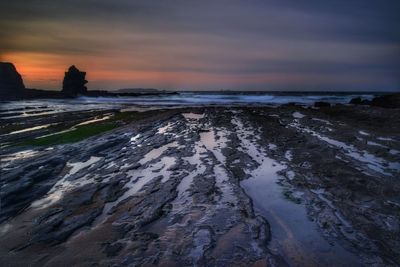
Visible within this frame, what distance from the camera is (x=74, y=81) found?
13775cm

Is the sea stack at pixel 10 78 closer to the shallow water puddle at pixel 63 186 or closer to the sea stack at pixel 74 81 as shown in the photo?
the sea stack at pixel 74 81

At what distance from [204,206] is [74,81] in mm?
141041

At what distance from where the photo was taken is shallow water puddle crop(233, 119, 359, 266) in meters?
5.53

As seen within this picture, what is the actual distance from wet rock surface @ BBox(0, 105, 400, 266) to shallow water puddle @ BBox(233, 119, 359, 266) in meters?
0.02

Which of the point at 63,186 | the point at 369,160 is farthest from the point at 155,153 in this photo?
the point at 369,160

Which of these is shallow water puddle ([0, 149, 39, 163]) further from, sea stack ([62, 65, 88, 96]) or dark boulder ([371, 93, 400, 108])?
sea stack ([62, 65, 88, 96])

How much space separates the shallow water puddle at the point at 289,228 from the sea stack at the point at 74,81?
13521 centimetres

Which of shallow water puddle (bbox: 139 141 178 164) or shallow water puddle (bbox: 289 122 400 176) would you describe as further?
shallow water puddle (bbox: 139 141 178 164)

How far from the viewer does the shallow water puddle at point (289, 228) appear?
18.1 ft

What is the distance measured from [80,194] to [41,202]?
3.11 feet

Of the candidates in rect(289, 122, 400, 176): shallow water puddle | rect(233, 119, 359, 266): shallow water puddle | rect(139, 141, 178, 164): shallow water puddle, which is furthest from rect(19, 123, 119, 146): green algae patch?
rect(289, 122, 400, 176): shallow water puddle

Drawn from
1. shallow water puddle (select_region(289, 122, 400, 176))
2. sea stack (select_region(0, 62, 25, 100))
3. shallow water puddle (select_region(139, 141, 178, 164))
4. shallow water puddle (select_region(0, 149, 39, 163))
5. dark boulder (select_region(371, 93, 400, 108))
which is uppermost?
sea stack (select_region(0, 62, 25, 100))

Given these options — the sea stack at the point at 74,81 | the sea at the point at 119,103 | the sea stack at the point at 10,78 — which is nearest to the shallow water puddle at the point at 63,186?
the sea at the point at 119,103

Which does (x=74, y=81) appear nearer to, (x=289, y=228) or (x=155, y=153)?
(x=155, y=153)
